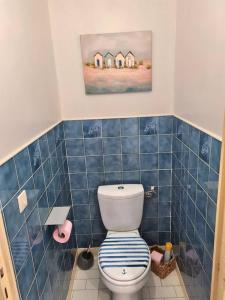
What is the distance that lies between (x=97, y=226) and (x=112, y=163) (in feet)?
2.29

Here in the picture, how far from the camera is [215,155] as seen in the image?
1160 millimetres

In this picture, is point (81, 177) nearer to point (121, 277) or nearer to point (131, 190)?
point (131, 190)

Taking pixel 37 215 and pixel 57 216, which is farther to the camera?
pixel 57 216

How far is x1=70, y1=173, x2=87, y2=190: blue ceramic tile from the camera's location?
217cm

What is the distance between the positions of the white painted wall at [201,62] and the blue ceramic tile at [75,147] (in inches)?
36.2

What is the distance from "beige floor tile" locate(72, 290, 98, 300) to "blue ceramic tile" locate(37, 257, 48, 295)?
722 millimetres

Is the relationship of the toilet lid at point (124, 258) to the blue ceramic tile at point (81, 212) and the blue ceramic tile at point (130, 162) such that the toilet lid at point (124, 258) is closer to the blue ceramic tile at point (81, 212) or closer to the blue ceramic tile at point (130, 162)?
the blue ceramic tile at point (81, 212)

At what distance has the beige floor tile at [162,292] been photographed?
6.32ft

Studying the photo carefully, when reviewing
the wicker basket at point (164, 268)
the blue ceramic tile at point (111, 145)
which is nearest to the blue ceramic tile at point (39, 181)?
the blue ceramic tile at point (111, 145)

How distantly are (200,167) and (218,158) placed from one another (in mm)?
269

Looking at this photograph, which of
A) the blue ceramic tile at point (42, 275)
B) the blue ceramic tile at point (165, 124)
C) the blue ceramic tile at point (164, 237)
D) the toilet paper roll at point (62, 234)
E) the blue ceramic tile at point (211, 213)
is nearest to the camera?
the blue ceramic tile at point (211, 213)

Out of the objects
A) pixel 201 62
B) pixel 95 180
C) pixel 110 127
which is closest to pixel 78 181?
pixel 95 180

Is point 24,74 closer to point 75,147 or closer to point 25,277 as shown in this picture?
point 75,147

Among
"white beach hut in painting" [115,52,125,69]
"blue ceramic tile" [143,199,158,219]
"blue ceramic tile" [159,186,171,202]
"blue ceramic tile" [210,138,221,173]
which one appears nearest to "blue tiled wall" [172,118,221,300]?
"blue ceramic tile" [210,138,221,173]
